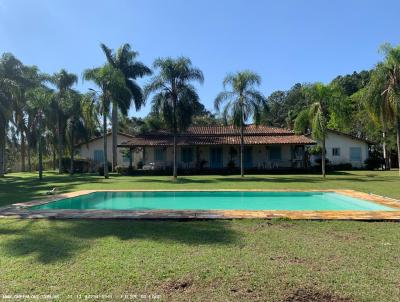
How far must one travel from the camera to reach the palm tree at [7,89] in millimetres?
26472

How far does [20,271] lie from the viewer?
207 inches

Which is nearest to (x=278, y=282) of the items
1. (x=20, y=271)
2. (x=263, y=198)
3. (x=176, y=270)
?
(x=176, y=270)

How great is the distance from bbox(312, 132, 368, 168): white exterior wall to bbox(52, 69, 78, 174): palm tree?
1008 inches

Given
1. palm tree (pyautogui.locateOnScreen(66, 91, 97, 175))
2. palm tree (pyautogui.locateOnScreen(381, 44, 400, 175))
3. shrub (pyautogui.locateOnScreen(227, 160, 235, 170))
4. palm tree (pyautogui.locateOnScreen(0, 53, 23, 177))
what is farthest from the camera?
palm tree (pyautogui.locateOnScreen(66, 91, 97, 175))

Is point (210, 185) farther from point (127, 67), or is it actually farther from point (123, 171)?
point (127, 67)

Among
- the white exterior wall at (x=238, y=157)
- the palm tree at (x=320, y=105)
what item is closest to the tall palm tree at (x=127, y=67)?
the white exterior wall at (x=238, y=157)

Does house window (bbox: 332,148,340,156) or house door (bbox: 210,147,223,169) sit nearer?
house door (bbox: 210,147,223,169)

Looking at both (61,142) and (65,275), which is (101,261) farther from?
(61,142)

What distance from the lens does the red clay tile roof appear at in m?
34.1

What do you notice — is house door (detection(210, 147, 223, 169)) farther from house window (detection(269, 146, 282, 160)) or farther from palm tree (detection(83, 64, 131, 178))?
palm tree (detection(83, 64, 131, 178))

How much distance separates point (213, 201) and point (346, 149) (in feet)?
90.7

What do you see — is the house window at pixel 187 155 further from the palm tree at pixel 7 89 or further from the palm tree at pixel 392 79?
the palm tree at pixel 392 79

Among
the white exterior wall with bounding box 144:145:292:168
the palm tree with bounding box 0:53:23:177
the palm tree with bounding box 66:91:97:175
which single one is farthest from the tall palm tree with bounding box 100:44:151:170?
the palm tree with bounding box 0:53:23:177

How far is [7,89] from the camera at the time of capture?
29547mm
